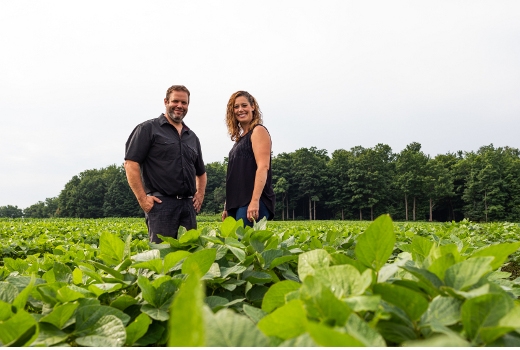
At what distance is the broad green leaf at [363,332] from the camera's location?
1.51ft

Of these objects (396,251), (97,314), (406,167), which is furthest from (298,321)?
(406,167)

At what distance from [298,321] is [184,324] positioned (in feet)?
1.01

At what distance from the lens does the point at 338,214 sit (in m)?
68.3

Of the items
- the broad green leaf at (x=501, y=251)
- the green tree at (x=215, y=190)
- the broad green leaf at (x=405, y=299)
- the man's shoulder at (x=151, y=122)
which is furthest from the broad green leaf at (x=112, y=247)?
the green tree at (x=215, y=190)

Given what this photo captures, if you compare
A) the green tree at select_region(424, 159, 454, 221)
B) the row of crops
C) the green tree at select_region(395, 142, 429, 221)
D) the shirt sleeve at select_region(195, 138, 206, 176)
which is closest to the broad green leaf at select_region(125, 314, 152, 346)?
the row of crops

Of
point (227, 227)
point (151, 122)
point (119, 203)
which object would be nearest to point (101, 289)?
point (227, 227)

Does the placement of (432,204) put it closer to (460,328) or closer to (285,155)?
(285,155)

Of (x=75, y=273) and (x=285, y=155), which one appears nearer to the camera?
(x=75, y=273)

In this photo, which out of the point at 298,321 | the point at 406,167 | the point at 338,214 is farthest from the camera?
the point at 338,214

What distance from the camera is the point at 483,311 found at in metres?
0.54

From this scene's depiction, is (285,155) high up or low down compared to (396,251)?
up

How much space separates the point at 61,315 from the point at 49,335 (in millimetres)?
42

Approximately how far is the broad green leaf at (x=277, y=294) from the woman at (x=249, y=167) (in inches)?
104

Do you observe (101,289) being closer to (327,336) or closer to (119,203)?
(327,336)
